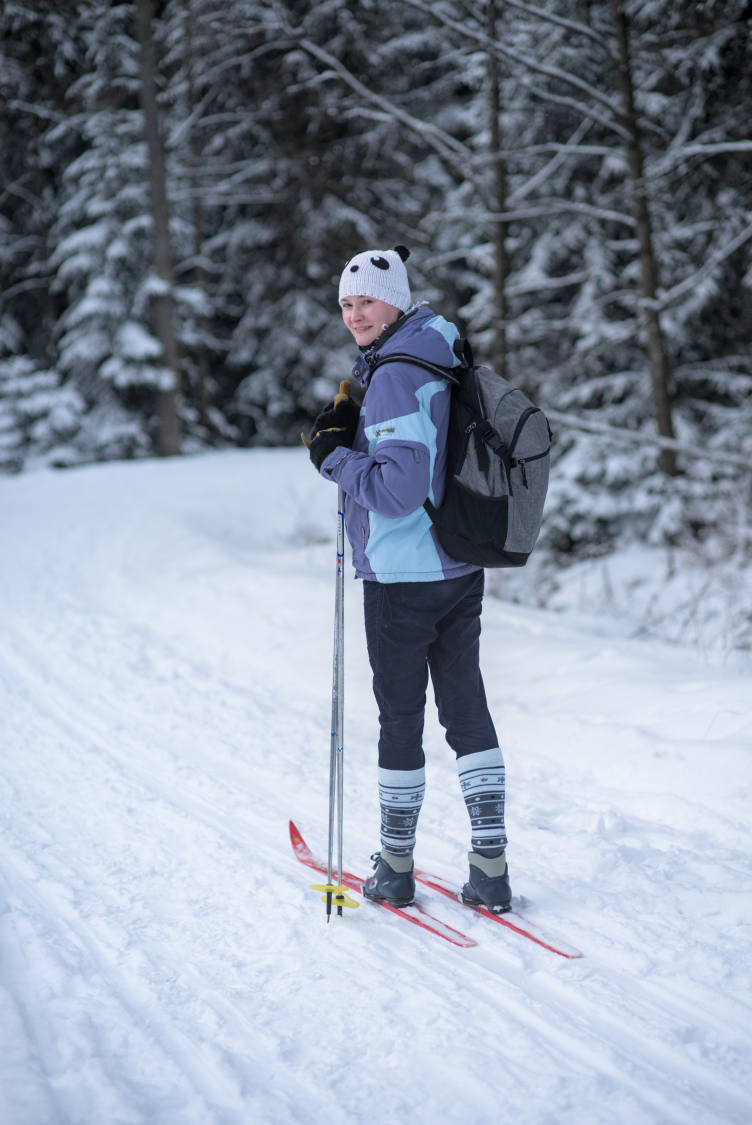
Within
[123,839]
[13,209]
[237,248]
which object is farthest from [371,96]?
[13,209]

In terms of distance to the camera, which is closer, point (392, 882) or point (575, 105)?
point (392, 882)

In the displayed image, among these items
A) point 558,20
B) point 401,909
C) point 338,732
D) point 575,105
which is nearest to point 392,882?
point 401,909

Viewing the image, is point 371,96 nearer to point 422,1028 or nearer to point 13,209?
point 422,1028

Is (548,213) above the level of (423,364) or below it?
above

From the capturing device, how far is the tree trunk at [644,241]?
25.7 feet

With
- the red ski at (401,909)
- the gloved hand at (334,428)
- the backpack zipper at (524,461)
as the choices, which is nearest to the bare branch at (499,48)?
the gloved hand at (334,428)

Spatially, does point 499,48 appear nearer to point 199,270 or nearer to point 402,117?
point 402,117

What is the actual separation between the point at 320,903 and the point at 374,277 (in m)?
2.11

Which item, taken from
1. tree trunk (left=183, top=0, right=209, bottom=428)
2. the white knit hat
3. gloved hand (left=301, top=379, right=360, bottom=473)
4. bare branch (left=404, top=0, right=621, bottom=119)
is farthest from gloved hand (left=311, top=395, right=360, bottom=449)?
tree trunk (left=183, top=0, right=209, bottom=428)

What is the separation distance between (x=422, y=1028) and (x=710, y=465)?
8470 millimetres

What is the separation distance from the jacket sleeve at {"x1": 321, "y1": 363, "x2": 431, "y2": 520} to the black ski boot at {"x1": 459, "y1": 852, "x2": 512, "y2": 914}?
1210 mm

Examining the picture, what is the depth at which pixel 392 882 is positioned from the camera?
2500 millimetres

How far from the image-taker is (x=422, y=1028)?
→ 190 centimetres

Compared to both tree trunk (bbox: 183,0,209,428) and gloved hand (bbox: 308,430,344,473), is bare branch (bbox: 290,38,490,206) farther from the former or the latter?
tree trunk (bbox: 183,0,209,428)
